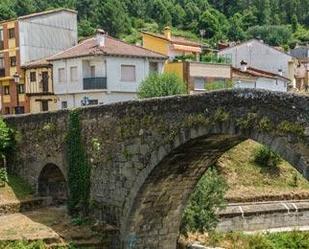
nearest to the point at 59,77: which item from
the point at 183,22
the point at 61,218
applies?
the point at 61,218

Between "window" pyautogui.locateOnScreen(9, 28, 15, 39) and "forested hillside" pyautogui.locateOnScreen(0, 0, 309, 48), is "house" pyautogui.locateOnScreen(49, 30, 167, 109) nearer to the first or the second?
"window" pyautogui.locateOnScreen(9, 28, 15, 39)

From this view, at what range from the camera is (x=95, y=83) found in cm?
4050

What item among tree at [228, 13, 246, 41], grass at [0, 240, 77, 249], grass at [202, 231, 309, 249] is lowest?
grass at [202, 231, 309, 249]

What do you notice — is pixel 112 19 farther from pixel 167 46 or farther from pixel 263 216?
pixel 263 216

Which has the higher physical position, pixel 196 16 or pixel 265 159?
pixel 196 16

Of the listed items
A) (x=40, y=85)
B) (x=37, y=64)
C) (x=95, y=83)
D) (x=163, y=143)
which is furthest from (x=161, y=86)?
(x=163, y=143)

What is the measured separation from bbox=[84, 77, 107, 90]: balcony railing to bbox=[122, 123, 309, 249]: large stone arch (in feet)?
60.2

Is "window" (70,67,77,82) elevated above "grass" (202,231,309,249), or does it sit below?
above

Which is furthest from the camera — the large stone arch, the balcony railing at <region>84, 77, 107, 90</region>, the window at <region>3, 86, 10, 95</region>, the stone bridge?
the window at <region>3, 86, 10, 95</region>

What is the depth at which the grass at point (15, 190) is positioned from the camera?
27622mm

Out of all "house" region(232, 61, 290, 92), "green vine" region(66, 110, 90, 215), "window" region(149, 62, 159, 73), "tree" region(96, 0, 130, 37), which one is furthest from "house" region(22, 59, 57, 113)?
"tree" region(96, 0, 130, 37)

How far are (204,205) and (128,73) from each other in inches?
741

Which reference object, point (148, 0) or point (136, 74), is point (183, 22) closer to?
point (148, 0)

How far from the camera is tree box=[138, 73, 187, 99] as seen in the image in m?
34.8
